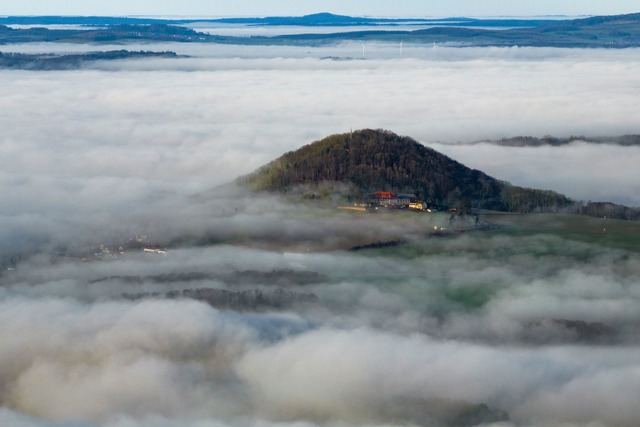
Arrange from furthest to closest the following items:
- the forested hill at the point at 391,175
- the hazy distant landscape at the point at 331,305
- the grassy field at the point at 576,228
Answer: the forested hill at the point at 391,175 → the grassy field at the point at 576,228 → the hazy distant landscape at the point at 331,305

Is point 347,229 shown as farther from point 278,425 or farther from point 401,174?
point 278,425

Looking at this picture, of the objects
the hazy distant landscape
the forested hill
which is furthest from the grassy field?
the forested hill

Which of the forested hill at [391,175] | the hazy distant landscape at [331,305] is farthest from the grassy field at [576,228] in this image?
the forested hill at [391,175]

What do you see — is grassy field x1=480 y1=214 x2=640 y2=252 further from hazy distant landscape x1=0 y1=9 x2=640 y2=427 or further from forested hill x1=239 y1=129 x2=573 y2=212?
forested hill x1=239 y1=129 x2=573 y2=212

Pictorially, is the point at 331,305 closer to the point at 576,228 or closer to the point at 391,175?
the point at 576,228

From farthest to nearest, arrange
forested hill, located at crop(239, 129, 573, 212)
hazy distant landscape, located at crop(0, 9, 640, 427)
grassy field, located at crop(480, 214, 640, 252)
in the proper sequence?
forested hill, located at crop(239, 129, 573, 212) < grassy field, located at crop(480, 214, 640, 252) < hazy distant landscape, located at crop(0, 9, 640, 427)

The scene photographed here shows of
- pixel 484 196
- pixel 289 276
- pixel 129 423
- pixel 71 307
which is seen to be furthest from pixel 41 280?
pixel 484 196

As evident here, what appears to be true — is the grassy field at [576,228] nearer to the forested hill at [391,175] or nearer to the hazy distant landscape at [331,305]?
the hazy distant landscape at [331,305]

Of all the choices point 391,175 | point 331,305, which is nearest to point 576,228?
point 391,175
